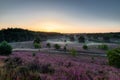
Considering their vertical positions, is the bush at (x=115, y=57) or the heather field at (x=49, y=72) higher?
the heather field at (x=49, y=72)

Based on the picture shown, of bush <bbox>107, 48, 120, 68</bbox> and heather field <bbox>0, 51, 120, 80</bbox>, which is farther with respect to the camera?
bush <bbox>107, 48, 120, 68</bbox>

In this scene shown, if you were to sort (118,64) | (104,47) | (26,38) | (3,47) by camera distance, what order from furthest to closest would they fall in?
(26,38)
(104,47)
(3,47)
(118,64)

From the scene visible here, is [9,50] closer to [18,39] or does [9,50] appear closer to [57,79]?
[57,79]

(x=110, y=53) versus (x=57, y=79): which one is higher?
(x=57, y=79)

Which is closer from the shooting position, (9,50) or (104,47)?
(9,50)

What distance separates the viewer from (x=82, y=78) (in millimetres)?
5344

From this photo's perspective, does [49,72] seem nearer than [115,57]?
Yes

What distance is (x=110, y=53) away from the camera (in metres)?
33.1

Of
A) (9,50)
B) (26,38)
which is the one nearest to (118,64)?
(9,50)

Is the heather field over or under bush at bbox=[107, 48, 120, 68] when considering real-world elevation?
over

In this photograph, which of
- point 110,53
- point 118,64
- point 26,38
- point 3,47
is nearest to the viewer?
point 118,64

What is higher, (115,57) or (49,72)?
(49,72)

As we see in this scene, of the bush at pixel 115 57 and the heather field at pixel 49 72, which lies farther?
the bush at pixel 115 57

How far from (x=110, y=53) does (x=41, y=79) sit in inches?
1132
